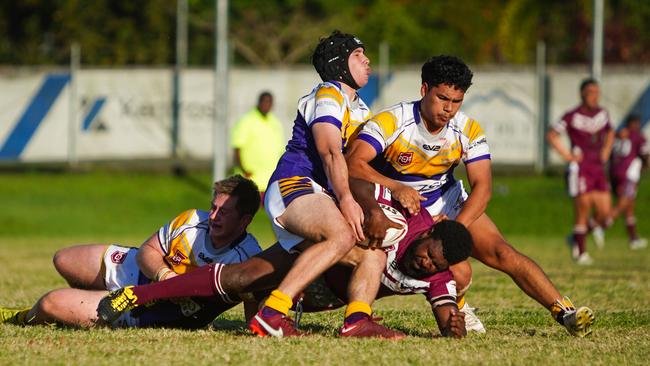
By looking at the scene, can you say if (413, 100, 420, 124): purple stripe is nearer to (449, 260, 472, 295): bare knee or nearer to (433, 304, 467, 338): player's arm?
(449, 260, 472, 295): bare knee

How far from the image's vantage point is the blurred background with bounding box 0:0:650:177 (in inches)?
976

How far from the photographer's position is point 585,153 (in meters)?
15.9

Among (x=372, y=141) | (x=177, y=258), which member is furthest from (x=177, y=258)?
(x=372, y=141)

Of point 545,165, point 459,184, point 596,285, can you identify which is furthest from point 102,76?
point 459,184

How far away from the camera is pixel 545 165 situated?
25344 millimetres

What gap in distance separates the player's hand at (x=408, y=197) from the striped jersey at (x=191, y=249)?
3.28ft

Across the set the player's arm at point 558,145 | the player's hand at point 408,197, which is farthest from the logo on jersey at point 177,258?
the player's arm at point 558,145

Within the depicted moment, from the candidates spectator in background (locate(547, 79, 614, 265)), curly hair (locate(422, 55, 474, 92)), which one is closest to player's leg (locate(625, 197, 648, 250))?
spectator in background (locate(547, 79, 614, 265))

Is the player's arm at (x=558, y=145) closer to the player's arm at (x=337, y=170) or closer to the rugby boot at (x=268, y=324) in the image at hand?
the player's arm at (x=337, y=170)

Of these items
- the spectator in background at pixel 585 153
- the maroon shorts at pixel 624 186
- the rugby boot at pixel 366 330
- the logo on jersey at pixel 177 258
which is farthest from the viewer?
the maroon shorts at pixel 624 186

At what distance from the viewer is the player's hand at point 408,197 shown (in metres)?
7.18

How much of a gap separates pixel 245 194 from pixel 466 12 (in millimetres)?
32156

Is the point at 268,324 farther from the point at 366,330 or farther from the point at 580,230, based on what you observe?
A: the point at 580,230

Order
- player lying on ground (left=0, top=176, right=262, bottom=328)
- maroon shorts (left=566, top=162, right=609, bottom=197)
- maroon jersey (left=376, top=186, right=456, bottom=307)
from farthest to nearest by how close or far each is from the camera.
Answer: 1. maroon shorts (left=566, top=162, right=609, bottom=197)
2. player lying on ground (left=0, top=176, right=262, bottom=328)
3. maroon jersey (left=376, top=186, right=456, bottom=307)
